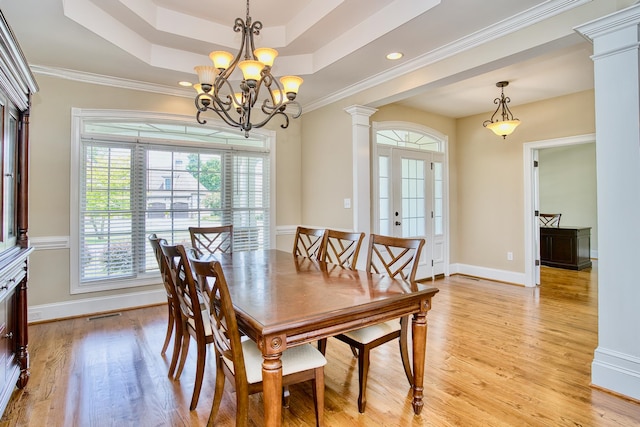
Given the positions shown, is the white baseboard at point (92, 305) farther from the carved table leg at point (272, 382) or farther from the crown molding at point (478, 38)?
the crown molding at point (478, 38)

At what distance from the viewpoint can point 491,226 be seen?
5461mm

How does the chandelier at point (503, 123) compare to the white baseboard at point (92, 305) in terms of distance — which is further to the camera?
the chandelier at point (503, 123)

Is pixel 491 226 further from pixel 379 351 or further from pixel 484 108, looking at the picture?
pixel 379 351

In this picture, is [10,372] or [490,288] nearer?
[10,372]

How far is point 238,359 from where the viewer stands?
1.50 m

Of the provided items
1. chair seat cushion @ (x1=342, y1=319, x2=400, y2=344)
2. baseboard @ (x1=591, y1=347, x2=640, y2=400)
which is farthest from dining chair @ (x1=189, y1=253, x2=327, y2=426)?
baseboard @ (x1=591, y1=347, x2=640, y2=400)

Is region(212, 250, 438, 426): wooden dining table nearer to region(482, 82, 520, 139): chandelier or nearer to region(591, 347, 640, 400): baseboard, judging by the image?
region(591, 347, 640, 400): baseboard

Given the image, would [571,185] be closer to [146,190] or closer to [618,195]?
[618,195]

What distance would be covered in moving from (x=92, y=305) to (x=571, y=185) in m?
9.16

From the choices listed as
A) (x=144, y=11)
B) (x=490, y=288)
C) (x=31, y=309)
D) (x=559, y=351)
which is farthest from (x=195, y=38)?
(x=490, y=288)

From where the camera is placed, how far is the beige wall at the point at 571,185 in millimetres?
7406

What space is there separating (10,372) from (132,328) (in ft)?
4.35

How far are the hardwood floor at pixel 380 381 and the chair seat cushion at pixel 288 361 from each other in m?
0.47

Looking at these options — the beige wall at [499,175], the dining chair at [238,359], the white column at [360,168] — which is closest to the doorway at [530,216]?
the beige wall at [499,175]
